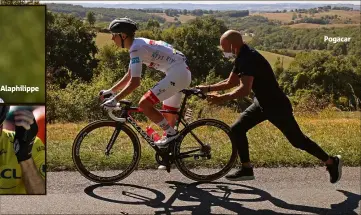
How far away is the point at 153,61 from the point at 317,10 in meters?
47.1

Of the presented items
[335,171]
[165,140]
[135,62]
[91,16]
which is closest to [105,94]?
[135,62]

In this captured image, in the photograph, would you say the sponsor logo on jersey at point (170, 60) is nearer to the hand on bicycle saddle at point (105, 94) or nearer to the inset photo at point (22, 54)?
the hand on bicycle saddle at point (105, 94)

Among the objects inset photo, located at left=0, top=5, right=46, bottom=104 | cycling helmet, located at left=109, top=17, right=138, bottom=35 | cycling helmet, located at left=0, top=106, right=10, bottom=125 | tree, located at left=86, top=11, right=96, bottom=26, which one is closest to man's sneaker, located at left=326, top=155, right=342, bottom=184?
cycling helmet, located at left=109, top=17, right=138, bottom=35

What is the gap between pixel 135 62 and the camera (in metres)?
5.27

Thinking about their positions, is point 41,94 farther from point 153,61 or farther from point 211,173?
point 211,173

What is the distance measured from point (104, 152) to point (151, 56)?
139 cm

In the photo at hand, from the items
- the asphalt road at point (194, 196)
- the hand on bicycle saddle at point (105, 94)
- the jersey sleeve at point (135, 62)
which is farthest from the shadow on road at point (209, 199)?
the jersey sleeve at point (135, 62)

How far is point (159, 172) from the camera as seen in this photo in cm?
583

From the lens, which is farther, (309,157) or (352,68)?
(352,68)

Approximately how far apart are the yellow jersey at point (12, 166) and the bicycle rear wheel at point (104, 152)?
2.81ft

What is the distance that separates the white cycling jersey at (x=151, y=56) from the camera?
5.29 metres

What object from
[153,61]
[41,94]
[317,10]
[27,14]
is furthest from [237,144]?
[317,10]

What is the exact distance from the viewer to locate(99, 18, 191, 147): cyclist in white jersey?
530 centimetres

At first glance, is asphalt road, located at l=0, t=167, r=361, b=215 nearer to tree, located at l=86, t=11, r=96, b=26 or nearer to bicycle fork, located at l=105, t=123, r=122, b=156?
bicycle fork, located at l=105, t=123, r=122, b=156
